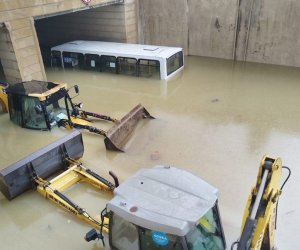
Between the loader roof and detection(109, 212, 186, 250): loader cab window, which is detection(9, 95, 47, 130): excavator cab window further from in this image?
the loader roof

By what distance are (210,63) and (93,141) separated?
25.6 feet

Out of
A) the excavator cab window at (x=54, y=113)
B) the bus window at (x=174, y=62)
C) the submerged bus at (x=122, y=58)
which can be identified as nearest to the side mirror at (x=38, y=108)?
the excavator cab window at (x=54, y=113)

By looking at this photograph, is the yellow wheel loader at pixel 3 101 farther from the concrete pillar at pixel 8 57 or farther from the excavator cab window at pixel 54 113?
the excavator cab window at pixel 54 113

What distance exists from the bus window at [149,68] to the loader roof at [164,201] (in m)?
8.55

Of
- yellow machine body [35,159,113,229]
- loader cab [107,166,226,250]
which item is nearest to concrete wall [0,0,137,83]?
yellow machine body [35,159,113,229]

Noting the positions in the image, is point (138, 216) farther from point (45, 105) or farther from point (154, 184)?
point (45, 105)

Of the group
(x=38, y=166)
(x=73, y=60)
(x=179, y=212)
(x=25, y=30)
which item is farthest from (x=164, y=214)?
(x=73, y=60)

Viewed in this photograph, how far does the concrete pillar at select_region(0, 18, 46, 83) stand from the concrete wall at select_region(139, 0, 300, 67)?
637cm

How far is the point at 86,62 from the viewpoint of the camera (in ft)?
44.7

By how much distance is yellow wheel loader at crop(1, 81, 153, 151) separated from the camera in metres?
8.24

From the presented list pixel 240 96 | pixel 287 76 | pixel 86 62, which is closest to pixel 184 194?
pixel 240 96

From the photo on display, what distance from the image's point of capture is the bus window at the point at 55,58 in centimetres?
1421

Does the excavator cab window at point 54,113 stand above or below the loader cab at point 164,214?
below

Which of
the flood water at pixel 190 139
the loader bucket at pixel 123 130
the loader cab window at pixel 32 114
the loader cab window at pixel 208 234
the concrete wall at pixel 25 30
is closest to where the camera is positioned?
the loader cab window at pixel 208 234
